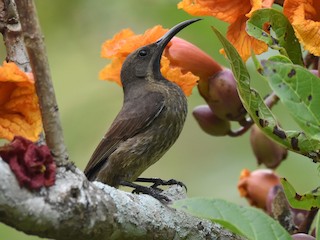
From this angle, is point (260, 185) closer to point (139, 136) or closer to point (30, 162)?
point (139, 136)

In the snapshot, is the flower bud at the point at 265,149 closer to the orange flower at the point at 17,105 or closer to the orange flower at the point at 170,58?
the orange flower at the point at 170,58

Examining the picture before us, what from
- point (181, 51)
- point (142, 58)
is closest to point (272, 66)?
point (181, 51)

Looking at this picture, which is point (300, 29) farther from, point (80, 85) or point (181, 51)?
point (80, 85)

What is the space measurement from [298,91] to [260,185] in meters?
1.26

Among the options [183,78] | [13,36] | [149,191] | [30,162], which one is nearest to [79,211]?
[30,162]

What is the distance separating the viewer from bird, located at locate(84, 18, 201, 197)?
3410 mm

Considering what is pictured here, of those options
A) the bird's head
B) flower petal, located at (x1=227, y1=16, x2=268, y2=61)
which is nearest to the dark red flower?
flower petal, located at (x1=227, y1=16, x2=268, y2=61)

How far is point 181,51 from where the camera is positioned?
298 cm

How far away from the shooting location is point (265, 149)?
304 cm

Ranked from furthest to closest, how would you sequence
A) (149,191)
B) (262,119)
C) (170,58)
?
(170,58)
(149,191)
(262,119)

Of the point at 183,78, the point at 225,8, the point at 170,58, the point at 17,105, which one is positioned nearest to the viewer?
the point at 17,105

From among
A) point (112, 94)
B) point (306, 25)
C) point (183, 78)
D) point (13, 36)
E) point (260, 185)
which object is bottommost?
point (260, 185)

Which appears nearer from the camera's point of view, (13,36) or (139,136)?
(13,36)

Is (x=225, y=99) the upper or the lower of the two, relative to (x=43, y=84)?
lower
